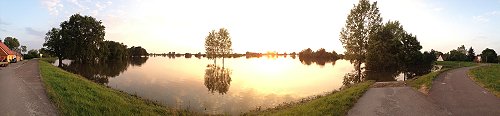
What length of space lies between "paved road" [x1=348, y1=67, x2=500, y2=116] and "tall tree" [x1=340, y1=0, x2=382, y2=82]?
31.9 metres

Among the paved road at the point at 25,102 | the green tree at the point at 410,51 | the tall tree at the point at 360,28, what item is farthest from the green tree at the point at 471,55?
the paved road at the point at 25,102

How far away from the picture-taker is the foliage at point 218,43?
329 ft

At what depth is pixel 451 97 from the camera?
20281 mm

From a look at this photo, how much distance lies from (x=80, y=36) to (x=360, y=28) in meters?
61.3

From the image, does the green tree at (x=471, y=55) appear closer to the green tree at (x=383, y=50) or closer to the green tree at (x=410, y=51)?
the green tree at (x=410, y=51)

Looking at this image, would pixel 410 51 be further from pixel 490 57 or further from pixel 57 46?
pixel 57 46

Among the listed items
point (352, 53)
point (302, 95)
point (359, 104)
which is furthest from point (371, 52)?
point (359, 104)

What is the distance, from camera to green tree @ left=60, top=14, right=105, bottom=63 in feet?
260

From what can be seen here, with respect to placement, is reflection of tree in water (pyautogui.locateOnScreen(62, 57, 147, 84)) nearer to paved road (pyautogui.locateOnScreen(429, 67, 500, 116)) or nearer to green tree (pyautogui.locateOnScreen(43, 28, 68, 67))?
green tree (pyautogui.locateOnScreen(43, 28, 68, 67))

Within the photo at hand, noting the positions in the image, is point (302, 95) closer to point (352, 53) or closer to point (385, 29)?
point (352, 53)

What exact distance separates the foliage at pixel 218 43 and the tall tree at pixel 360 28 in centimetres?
4933

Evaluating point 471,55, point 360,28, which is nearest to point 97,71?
point 360,28

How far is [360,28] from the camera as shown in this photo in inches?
2168

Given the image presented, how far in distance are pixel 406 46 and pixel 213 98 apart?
52.5 m
